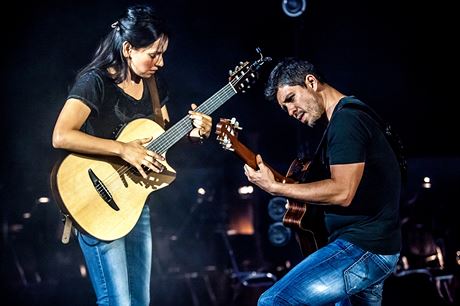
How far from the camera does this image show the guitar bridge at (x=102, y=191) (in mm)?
3064

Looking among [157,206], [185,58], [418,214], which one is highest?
[185,58]

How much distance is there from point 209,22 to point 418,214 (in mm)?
4161

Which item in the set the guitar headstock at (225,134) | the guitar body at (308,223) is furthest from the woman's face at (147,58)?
the guitar body at (308,223)

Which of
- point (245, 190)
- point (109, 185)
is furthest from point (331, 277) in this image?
point (245, 190)

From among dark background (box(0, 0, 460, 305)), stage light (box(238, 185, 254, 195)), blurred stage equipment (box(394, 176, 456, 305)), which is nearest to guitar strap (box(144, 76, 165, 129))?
dark background (box(0, 0, 460, 305))

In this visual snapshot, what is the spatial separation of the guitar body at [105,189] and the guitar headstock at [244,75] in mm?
659

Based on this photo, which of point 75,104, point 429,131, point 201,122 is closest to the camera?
point 75,104

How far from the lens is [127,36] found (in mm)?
3176

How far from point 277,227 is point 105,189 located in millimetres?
6557

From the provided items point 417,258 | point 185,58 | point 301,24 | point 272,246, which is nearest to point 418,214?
point 417,258

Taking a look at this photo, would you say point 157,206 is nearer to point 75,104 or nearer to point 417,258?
point 417,258

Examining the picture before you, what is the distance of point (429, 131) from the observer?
1037 cm

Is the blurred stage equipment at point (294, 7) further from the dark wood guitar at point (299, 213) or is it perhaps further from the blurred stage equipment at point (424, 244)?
the dark wood guitar at point (299, 213)

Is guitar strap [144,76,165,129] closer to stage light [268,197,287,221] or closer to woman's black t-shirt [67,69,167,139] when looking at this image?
woman's black t-shirt [67,69,167,139]
